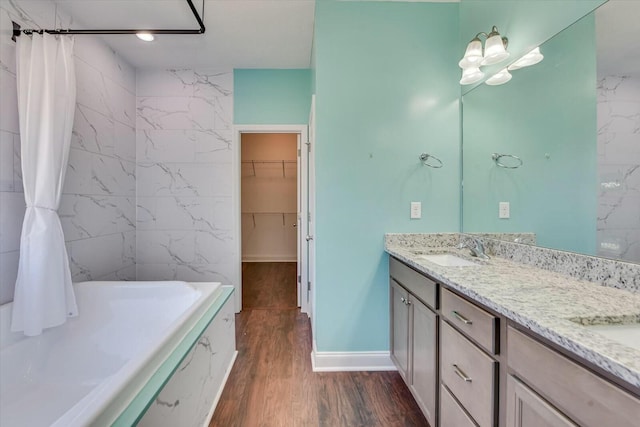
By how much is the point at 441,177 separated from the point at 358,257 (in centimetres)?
87

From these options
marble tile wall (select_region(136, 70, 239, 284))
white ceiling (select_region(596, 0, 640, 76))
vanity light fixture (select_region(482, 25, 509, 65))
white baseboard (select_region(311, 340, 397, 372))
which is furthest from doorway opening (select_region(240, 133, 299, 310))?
white ceiling (select_region(596, 0, 640, 76))

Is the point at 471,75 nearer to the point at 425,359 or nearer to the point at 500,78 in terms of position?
the point at 500,78

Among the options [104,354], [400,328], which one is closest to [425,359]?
[400,328]

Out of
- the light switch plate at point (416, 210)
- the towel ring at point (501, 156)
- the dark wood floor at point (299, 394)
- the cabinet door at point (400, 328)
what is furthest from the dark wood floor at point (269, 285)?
the towel ring at point (501, 156)

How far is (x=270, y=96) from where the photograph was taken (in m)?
3.06

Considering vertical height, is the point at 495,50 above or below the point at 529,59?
above

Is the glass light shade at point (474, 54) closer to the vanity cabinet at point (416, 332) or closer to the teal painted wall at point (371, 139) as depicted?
the teal painted wall at point (371, 139)

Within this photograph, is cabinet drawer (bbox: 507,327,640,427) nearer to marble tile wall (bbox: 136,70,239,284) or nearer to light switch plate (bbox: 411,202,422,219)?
light switch plate (bbox: 411,202,422,219)

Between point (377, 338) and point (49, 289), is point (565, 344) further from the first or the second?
point (49, 289)

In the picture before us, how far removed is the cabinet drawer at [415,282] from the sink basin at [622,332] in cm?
60

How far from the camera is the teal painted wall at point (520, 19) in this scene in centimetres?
139

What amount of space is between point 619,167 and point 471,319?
0.87 meters

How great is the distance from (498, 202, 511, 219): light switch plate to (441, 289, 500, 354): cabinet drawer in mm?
827

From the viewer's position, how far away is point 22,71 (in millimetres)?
1585
